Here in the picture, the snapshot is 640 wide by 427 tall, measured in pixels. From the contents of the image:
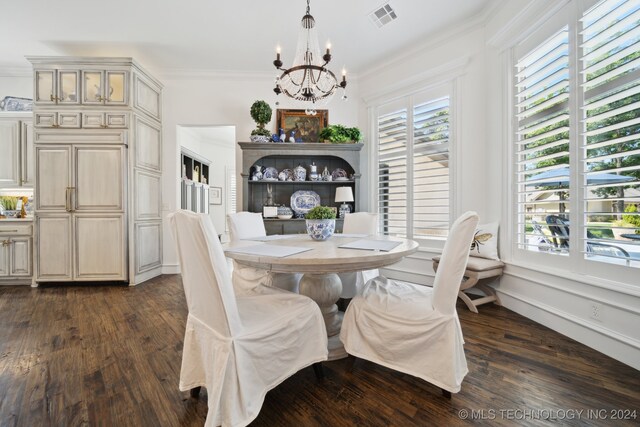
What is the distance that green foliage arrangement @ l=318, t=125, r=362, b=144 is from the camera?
390 centimetres

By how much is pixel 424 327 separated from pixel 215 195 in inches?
251

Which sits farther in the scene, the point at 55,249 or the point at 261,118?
the point at 261,118

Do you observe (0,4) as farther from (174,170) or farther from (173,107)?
(174,170)

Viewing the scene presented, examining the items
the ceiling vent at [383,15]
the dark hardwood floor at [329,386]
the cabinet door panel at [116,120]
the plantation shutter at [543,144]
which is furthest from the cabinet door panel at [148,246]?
the plantation shutter at [543,144]

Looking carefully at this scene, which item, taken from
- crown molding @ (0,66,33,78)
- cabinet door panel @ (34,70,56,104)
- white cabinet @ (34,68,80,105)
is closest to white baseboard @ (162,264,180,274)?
white cabinet @ (34,68,80,105)

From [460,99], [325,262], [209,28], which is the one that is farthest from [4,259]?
[460,99]

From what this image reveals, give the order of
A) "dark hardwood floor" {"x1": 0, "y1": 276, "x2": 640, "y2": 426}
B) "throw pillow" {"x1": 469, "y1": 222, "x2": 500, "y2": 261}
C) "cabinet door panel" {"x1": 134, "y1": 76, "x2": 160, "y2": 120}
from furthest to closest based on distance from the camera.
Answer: "cabinet door panel" {"x1": 134, "y1": 76, "x2": 160, "y2": 120}
"throw pillow" {"x1": 469, "y1": 222, "x2": 500, "y2": 261}
"dark hardwood floor" {"x1": 0, "y1": 276, "x2": 640, "y2": 426}

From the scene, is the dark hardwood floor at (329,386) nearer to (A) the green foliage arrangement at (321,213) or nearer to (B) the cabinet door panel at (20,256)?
(A) the green foliage arrangement at (321,213)

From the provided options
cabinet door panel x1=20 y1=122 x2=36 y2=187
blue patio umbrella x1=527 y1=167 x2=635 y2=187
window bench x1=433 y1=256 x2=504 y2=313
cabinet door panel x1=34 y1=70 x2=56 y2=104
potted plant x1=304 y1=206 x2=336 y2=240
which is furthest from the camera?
cabinet door panel x1=20 y1=122 x2=36 y2=187

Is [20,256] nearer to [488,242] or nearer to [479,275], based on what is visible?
[479,275]

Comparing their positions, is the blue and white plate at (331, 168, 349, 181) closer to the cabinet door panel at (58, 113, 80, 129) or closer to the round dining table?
the round dining table

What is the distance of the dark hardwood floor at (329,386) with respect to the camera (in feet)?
4.26

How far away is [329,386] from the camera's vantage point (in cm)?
152

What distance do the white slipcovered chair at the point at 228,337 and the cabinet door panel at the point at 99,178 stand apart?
303 cm
